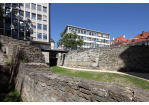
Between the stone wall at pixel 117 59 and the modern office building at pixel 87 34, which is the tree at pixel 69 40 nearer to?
the stone wall at pixel 117 59

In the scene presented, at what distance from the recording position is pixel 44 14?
2698 cm

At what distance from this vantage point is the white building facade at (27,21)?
2358cm

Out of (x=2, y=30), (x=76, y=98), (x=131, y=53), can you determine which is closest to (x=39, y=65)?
(x=76, y=98)

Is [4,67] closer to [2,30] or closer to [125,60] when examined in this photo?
A: [125,60]

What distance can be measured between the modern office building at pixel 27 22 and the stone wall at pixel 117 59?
14.6 meters

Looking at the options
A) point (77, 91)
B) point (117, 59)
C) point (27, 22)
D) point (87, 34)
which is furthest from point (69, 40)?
point (77, 91)

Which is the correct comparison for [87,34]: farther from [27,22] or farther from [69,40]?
[27,22]

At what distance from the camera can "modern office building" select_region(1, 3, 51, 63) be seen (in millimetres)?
23562

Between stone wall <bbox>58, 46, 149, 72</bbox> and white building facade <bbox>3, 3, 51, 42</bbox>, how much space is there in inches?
716

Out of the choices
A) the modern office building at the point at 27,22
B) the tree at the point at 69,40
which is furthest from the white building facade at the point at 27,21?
the tree at the point at 69,40

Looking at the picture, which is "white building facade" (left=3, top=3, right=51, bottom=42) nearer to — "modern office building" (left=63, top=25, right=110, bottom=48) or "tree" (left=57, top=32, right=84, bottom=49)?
"tree" (left=57, top=32, right=84, bottom=49)

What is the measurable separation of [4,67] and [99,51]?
38.5 feet

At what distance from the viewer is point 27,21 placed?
82.0 ft

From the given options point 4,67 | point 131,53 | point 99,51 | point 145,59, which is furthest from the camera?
point 99,51
